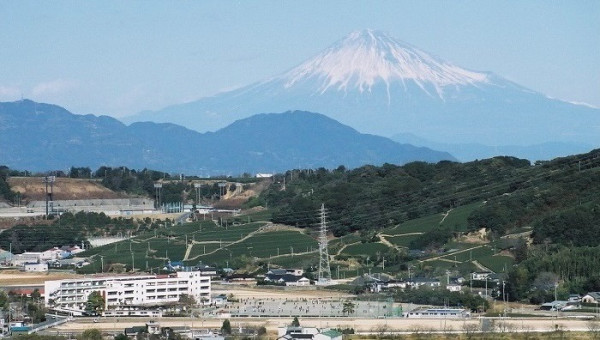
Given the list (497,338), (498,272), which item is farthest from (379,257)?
(497,338)

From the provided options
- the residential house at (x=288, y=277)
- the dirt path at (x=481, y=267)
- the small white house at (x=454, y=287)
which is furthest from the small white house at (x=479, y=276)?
the residential house at (x=288, y=277)

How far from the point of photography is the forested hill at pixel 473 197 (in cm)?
4894

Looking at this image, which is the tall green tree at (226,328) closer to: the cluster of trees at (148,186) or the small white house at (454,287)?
the small white house at (454,287)

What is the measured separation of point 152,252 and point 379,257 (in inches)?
381

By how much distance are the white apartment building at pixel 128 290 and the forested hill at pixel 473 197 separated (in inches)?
468

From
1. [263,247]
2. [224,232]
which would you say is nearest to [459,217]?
[263,247]

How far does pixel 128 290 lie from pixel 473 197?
20711 millimetres

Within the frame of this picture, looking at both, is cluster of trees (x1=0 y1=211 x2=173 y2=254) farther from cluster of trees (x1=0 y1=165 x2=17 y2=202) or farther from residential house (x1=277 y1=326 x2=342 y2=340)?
residential house (x1=277 y1=326 x2=342 y2=340)

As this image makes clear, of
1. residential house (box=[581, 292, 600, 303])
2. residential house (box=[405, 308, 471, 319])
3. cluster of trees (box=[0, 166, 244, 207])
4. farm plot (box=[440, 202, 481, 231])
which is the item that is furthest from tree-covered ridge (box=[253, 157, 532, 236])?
residential house (box=[405, 308, 471, 319])

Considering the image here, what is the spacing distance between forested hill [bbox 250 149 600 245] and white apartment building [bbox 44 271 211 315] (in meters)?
11.9

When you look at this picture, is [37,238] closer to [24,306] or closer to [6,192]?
[6,192]

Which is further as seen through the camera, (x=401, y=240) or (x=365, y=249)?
(x=401, y=240)

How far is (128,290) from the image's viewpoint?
1623 inches

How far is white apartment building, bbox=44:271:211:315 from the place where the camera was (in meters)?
41.0
